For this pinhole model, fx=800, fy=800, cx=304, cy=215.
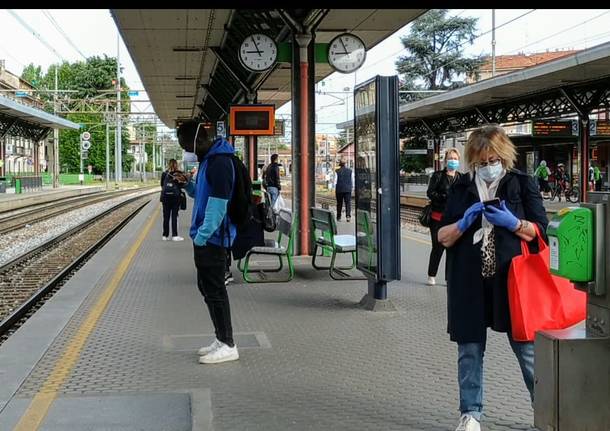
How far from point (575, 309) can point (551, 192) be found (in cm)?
3601

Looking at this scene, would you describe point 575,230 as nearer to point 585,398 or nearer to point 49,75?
point 585,398

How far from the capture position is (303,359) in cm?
611

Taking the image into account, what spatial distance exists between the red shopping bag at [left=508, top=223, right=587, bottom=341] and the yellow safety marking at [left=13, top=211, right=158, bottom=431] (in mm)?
2693

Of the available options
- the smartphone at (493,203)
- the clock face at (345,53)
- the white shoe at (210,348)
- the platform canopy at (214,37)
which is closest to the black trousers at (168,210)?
the platform canopy at (214,37)

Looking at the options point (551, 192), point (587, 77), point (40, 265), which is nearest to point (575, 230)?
point (40, 265)

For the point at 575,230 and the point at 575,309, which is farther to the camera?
the point at 575,309

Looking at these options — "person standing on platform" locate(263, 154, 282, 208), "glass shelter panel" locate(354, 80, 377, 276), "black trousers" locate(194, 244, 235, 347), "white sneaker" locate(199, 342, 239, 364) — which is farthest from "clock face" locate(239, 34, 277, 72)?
"white sneaker" locate(199, 342, 239, 364)

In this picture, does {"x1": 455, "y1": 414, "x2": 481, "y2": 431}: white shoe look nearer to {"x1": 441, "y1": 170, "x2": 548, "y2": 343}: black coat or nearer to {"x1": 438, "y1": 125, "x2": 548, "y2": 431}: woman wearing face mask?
{"x1": 438, "y1": 125, "x2": 548, "y2": 431}: woman wearing face mask

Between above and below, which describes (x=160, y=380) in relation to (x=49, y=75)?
below

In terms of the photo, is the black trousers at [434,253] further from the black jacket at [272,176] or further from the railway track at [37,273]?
the black jacket at [272,176]

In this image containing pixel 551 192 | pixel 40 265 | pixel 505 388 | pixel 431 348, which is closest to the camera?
pixel 505 388

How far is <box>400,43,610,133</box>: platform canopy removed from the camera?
22.5 metres

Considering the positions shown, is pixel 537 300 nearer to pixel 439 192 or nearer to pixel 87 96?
pixel 439 192

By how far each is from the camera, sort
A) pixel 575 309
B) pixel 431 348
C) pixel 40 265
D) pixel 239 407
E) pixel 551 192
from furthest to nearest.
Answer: pixel 551 192 → pixel 40 265 → pixel 431 348 → pixel 239 407 → pixel 575 309
